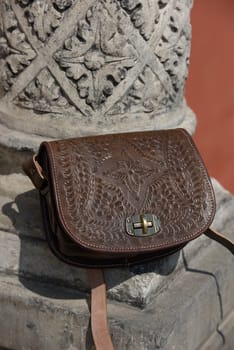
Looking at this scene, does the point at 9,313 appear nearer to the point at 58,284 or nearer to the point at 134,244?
the point at 58,284

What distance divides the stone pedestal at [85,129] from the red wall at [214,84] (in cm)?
105

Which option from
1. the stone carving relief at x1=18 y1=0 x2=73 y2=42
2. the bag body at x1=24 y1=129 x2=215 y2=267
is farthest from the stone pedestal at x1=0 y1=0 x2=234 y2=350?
the bag body at x1=24 y1=129 x2=215 y2=267

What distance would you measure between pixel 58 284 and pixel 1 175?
14.8 inches

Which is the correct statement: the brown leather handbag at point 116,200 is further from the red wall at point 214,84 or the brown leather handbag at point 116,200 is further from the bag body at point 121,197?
the red wall at point 214,84

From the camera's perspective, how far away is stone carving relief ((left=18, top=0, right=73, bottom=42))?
2.08 m

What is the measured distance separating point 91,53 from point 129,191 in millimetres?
385

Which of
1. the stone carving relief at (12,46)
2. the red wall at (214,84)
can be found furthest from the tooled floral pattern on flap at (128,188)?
the red wall at (214,84)

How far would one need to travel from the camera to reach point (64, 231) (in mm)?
1886

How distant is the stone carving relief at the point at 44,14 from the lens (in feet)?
6.84

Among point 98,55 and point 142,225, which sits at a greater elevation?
point 98,55

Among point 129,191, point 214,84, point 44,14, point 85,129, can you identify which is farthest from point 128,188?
point 214,84

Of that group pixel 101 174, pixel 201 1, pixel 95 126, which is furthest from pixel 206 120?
pixel 101 174

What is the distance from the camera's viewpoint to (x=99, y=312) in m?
1.99

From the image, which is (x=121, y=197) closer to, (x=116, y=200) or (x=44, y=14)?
(x=116, y=200)
